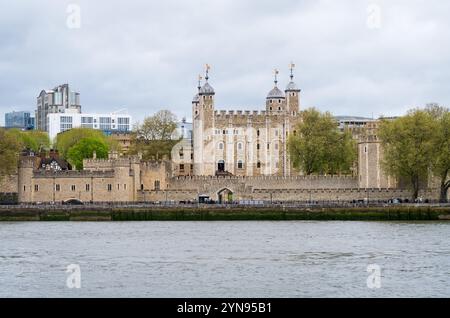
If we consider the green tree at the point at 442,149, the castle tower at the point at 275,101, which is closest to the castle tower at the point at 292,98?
the castle tower at the point at 275,101

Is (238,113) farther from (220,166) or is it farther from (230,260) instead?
(230,260)

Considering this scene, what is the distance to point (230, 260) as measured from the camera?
5312 cm

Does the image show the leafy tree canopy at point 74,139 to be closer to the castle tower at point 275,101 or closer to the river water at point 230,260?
the castle tower at point 275,101

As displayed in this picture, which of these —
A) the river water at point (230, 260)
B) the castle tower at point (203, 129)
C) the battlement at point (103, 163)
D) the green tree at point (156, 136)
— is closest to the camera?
the river water at point (230, 260)

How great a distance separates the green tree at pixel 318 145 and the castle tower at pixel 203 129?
10.4 meters

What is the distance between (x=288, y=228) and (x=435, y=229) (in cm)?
876

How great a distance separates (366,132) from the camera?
330 feet

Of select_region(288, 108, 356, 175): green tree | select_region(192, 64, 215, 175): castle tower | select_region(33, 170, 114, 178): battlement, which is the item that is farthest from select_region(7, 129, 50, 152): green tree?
select_region(288, 108, 356, 175): green tree

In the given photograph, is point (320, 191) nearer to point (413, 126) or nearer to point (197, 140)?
point (413, 126)

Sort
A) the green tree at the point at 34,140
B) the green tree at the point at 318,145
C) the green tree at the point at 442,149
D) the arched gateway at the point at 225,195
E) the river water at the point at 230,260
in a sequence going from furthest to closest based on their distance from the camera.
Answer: the green tree at the point at 34,140, the green tree at the point at 318,145, the arched gateway at the point at 225,195, the green tree at the point at 442,149, the river water at the point at 230,260

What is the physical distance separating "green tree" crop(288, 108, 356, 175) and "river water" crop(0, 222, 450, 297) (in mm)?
26655

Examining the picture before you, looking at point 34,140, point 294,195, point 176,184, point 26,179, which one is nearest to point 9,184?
point 26,179

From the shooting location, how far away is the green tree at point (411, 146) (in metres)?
88.4
